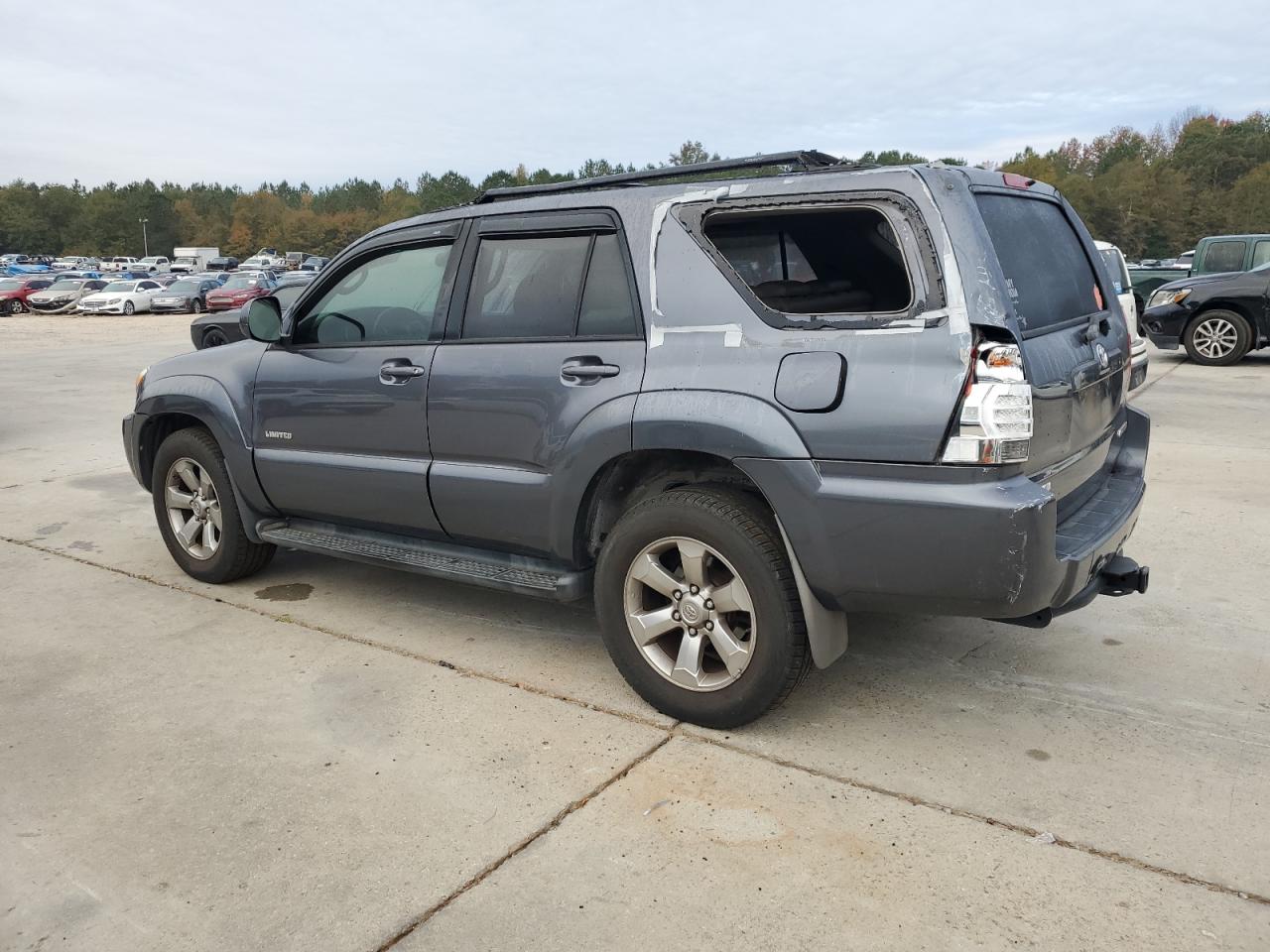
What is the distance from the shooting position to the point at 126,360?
59.1ft

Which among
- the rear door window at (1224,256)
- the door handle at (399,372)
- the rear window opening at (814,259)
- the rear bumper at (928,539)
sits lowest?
the rear bumper at (928,539)

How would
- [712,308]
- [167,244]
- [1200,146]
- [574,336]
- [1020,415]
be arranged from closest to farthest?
[1020,415]
[712,308]
[574,336]
[1200,146]
[167,244]

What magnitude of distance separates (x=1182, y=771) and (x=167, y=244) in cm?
15504

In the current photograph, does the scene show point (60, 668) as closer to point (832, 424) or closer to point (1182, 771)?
point (832, 424)

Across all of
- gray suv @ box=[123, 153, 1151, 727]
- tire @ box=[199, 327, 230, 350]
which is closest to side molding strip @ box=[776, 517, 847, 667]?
gray suv @ box=[123, 153, 1151, 727]

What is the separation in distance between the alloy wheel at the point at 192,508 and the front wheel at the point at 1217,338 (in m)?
12.9

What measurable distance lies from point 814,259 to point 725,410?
926 mm

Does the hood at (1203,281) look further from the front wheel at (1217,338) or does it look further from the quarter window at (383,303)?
the quarter window at (383,303)

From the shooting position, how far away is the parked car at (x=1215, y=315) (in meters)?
13.0

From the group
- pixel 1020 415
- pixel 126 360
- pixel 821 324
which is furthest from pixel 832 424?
pixel 126 360

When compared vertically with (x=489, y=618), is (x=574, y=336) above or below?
above

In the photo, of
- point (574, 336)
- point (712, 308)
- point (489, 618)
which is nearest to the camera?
point (712, 308)

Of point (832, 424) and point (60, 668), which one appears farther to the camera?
point (60, 668)

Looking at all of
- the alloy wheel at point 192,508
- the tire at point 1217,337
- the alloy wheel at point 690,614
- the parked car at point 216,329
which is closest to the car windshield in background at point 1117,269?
the tire at point 1217,337
